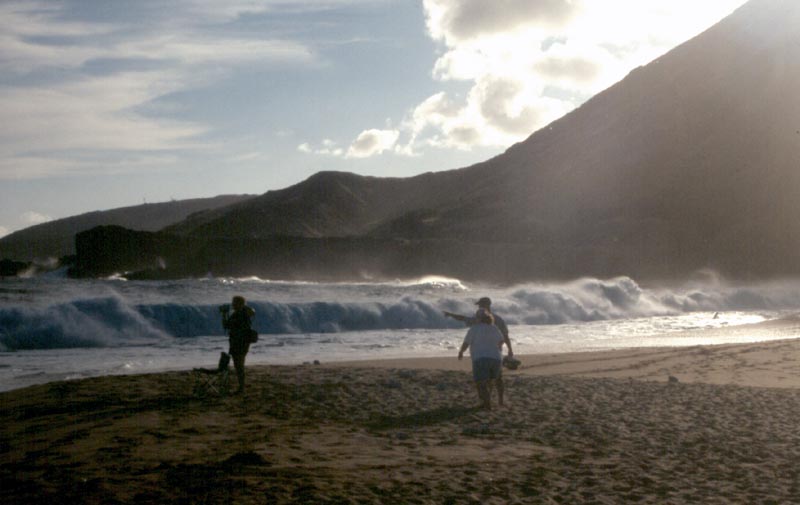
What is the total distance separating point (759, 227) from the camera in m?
71.7

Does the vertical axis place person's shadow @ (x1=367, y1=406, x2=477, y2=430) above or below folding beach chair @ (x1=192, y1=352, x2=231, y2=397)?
below

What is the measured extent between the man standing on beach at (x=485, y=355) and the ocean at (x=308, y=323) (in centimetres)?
648

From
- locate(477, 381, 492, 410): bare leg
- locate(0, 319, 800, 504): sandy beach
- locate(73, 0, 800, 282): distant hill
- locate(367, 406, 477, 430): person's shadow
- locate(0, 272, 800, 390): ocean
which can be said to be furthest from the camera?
locate(73, 0, 800, 282): distant hill

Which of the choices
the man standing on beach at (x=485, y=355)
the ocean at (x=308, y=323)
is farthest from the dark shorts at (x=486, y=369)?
the ocean at (x=308, y=323)

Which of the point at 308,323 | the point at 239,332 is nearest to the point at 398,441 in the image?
the point at 239,332

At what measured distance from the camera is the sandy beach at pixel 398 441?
265 inches

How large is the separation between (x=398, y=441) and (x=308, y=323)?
2075 centimetres

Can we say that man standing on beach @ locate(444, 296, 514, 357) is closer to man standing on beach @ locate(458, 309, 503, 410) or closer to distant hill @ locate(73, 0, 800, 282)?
man standing on beach @ locate(458, 309, 503, 410)

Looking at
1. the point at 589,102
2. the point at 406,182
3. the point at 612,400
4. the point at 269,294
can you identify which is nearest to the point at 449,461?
the point at 612,400

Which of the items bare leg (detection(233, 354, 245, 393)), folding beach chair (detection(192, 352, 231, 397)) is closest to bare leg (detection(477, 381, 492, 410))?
bare leg (detection(233, 354, 245, 393))

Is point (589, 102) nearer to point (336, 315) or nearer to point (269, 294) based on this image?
point (269, 294)

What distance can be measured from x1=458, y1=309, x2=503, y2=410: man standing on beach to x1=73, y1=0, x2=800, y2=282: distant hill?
2019 inches

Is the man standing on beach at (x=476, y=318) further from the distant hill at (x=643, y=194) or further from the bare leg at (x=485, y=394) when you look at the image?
the distant hill at (x=643, y=194)

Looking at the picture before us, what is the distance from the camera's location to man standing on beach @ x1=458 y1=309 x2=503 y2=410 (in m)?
11.0
